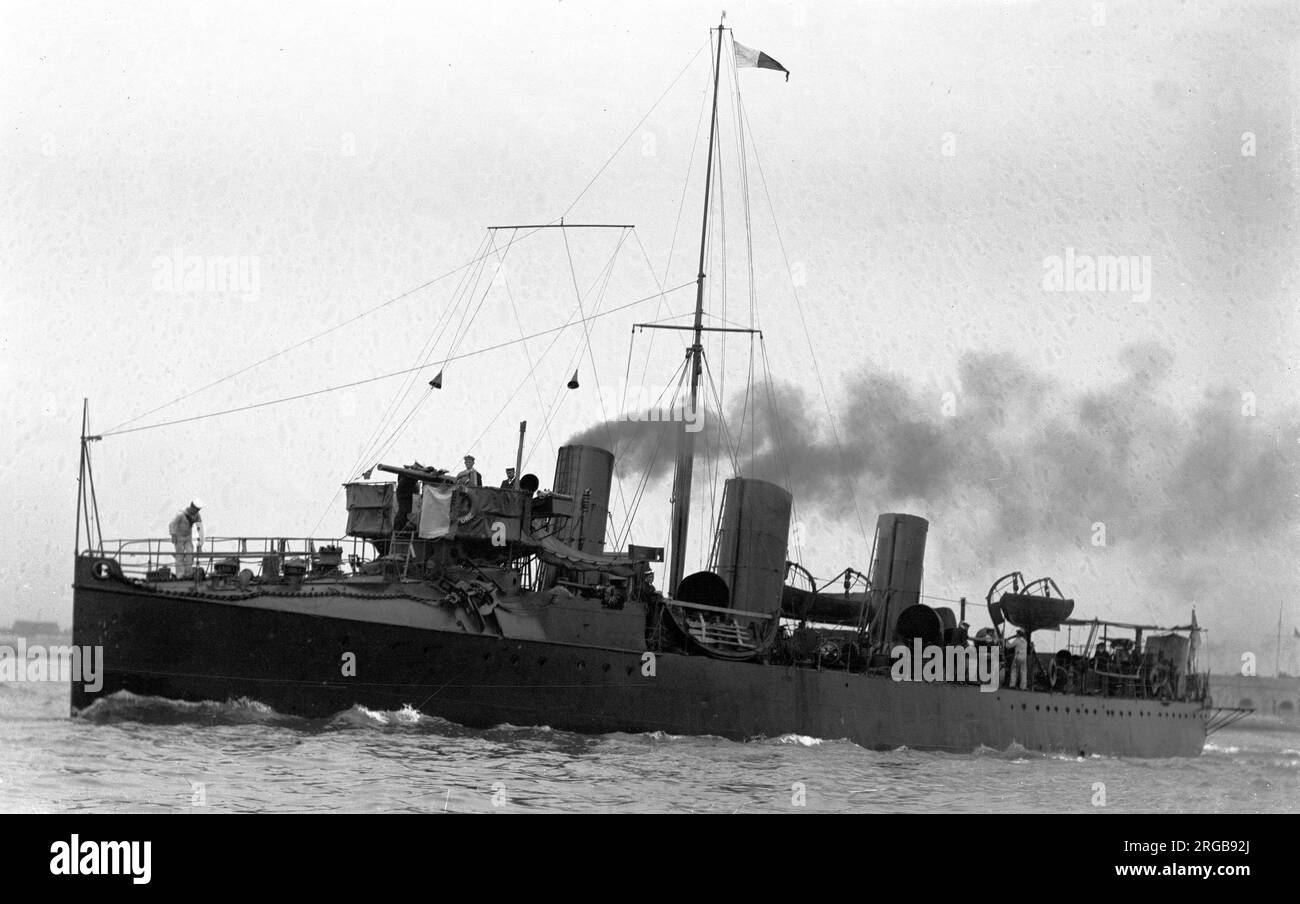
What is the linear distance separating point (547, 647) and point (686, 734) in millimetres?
4270

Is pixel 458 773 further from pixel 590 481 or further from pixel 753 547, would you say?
pixel 753 547

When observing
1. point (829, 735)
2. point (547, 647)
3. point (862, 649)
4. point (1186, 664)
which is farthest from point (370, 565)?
point (1186, 664)

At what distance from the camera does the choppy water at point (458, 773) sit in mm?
19547

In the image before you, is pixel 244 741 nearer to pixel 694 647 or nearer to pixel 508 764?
pixel 508 764

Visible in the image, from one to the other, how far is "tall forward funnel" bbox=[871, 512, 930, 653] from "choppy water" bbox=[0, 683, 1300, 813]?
7518mm

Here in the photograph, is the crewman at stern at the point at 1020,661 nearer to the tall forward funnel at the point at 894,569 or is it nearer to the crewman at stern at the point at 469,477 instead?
the tall forward funnel at the point at 894,569

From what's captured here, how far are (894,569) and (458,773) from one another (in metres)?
22.1

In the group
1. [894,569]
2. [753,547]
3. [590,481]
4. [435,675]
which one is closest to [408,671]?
[435,675]

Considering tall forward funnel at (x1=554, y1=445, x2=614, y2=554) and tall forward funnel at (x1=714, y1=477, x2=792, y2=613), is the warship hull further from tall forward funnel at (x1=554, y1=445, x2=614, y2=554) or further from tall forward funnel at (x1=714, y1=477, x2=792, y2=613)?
tall forward funnel at (x1=554, y1=445, x2=614, y2=554)

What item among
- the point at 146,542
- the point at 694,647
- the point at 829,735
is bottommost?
the point at 829,735

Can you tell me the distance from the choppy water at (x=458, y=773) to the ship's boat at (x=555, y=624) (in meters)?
0.73

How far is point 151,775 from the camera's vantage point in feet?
67.1

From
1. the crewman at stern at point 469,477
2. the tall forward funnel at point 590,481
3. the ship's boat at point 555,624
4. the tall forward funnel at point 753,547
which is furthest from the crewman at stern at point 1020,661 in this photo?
the crewman at stern at point 469,477

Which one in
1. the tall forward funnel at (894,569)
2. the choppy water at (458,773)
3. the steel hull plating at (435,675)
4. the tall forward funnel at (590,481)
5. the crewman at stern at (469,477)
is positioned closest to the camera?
the choppy water at (458,773)
